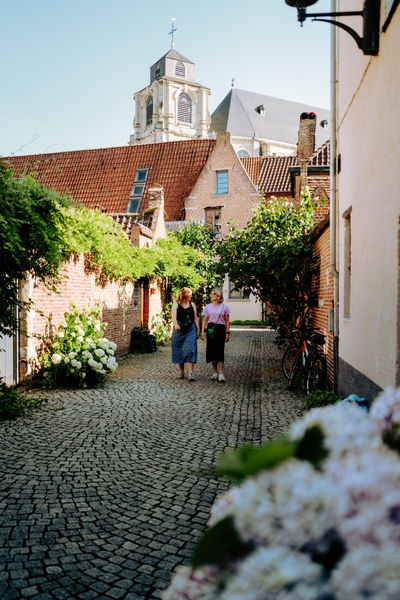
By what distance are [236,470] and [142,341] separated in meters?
13.1

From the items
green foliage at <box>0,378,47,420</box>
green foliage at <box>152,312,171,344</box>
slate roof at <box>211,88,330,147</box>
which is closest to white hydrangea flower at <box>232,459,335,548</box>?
green foliage at <box>0,378,47,420</box>

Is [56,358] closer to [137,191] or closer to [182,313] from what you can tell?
[182,313]

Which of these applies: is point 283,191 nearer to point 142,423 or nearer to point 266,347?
point 266,347

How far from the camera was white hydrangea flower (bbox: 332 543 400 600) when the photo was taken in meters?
0.57

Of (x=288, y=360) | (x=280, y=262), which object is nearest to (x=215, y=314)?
(x=288, y=360)

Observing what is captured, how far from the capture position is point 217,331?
889cm

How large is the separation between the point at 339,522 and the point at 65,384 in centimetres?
808

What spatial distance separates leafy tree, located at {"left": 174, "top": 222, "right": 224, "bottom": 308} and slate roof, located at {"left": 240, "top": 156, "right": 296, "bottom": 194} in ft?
27.2

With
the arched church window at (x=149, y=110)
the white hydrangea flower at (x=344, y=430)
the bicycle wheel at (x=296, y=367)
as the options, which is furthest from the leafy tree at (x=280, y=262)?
the arched church window at (x=149, y=110)

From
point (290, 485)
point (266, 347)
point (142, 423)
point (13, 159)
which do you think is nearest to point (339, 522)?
point (290, 485)

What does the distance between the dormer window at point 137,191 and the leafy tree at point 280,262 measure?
17.2 m

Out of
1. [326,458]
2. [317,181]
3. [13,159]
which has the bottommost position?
[326,458]

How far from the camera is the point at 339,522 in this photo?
2.03 feet

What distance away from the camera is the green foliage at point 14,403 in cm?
587
